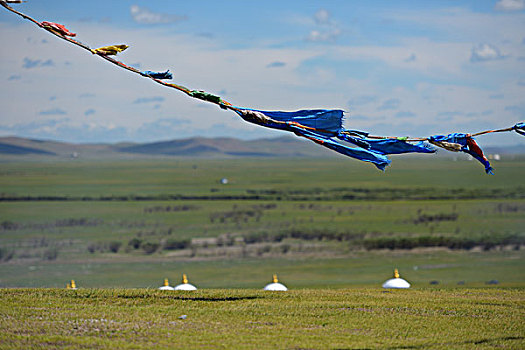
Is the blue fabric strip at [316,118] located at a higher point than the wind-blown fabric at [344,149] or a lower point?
higher

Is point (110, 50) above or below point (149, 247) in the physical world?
above

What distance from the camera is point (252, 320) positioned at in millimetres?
11242

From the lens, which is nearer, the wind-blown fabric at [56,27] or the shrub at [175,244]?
the wind-blown fabric at [56,27]

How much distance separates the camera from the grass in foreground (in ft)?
32.2

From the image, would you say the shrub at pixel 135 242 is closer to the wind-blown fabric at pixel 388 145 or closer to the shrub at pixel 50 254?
the shrub at pixel 50 254

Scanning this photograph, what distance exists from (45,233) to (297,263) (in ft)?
83.5

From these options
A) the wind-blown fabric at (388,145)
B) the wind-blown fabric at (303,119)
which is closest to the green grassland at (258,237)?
the wind-blown fabric at (388,145)

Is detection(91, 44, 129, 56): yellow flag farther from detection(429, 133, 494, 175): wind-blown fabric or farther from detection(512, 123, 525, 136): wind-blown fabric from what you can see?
detection(512, 123, 525, 136): wind-blown fabric

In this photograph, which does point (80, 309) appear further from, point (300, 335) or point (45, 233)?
point (45, 233)

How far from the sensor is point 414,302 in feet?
43.5

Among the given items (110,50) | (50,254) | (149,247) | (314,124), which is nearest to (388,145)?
(314,124)

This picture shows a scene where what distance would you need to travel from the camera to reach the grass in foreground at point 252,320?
32.2 ft

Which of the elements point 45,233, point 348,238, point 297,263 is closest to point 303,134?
point 297,263

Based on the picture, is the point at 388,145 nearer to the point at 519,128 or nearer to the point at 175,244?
the point at 519,128
